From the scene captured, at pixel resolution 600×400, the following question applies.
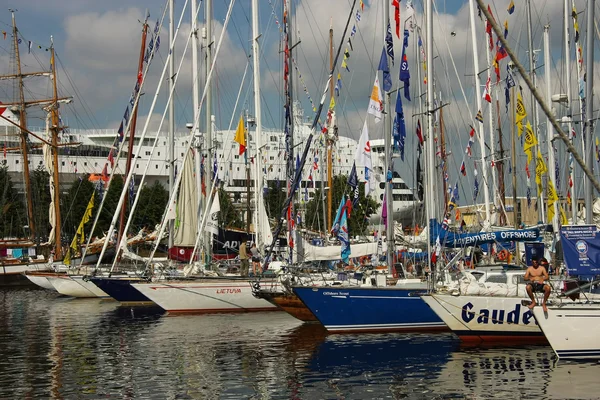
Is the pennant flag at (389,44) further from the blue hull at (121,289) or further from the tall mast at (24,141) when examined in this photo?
the tall mast at (24,141)

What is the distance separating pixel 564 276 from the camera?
23.0 metres

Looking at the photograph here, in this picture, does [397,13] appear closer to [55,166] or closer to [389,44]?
→ [389,44]

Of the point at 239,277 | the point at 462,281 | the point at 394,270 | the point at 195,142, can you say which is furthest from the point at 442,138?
the point at 462,281

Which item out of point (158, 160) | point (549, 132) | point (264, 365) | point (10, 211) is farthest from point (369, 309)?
point (158, 160)

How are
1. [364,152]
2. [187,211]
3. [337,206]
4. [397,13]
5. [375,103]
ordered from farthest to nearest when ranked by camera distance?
1. [337,206]
2. [187,211]
3. [364,152]
4. [397,13]
5. [375,103]

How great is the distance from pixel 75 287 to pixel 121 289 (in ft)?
24.5

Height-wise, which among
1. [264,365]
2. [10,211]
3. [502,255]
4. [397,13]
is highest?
[397,13]

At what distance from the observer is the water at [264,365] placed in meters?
17.0

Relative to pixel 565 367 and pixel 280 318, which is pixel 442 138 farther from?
pixel 565 367

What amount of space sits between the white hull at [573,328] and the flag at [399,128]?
9542 millimetres

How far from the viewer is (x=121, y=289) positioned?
3825 cm

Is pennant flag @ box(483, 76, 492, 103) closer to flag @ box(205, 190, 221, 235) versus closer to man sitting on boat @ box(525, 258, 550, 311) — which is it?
flag @ box(205, 190, 221, 235)

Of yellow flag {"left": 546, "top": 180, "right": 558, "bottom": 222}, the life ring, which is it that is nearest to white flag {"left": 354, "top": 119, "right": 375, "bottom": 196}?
yellow flag {"left": 546, "top": 180, "right": 558, "bottom": 222}

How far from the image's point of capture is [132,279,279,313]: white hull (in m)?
32.8
